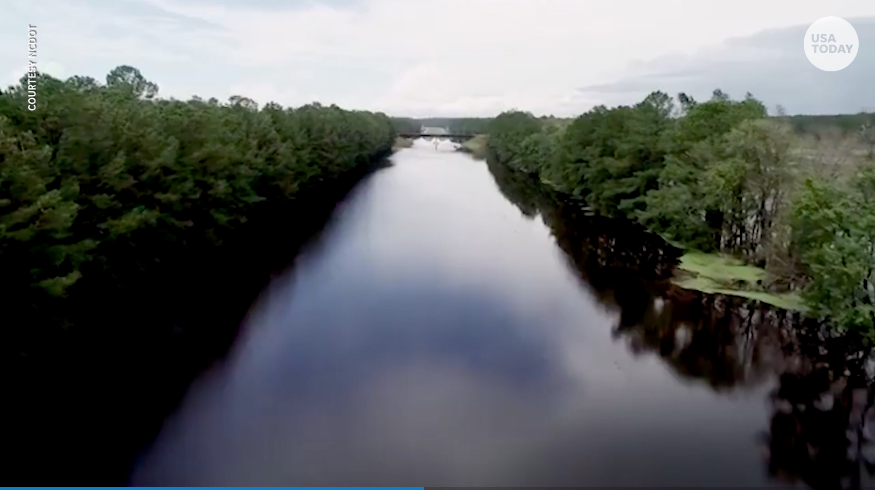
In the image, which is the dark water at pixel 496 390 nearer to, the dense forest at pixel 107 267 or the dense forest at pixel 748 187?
the dense forest at pixel 107 267

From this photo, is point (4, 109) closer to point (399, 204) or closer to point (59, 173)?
point (59, 173)

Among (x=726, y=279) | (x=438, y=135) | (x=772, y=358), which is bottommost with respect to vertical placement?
(x=772, y=358)

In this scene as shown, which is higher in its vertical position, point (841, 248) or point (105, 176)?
point (105, 176)

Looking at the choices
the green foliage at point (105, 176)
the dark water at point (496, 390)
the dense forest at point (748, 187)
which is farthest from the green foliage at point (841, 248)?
the green foliage at point (105, 176)

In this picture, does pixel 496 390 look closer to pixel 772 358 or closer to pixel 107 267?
pixel 772 358

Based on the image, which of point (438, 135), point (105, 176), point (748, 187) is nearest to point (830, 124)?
point (748, 187)

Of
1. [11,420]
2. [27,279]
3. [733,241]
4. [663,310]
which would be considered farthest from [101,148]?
[733,241]

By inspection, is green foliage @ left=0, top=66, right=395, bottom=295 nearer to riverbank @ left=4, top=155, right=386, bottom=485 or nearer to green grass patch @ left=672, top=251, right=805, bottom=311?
riverbank @ left=4, top=155, right=386, bottom=485
